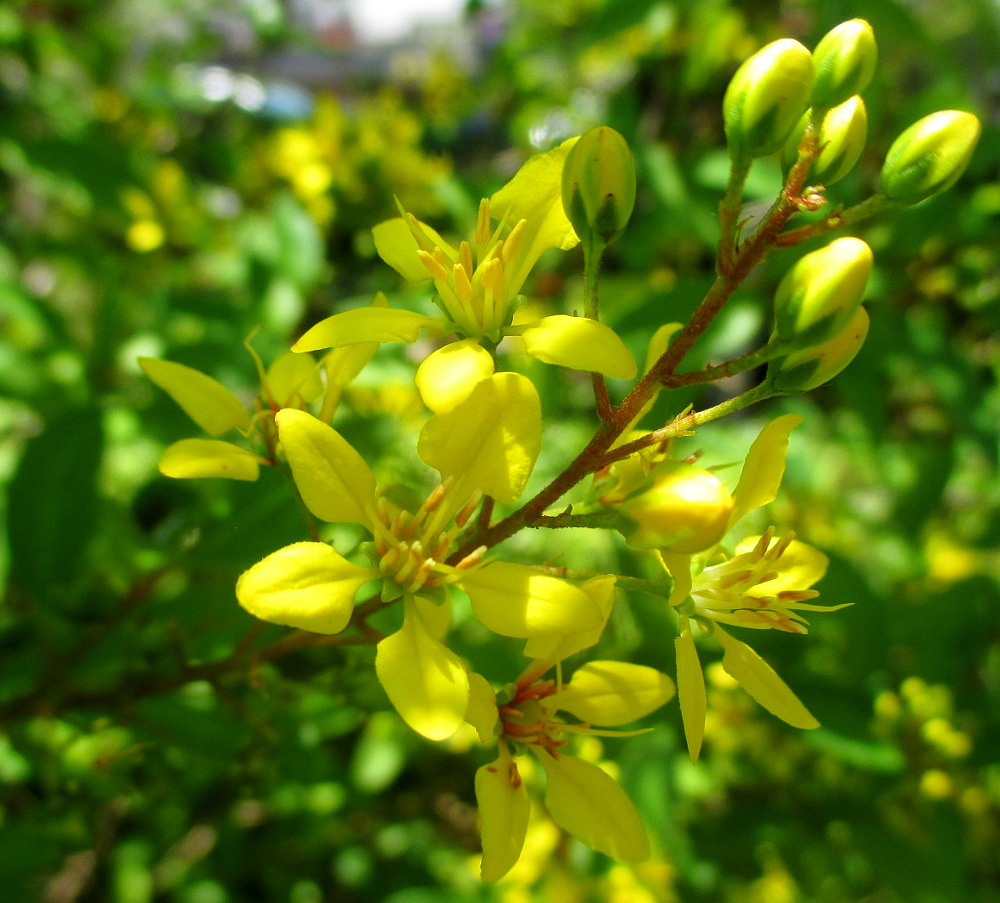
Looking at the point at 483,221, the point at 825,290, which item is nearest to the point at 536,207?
the point at 483,221

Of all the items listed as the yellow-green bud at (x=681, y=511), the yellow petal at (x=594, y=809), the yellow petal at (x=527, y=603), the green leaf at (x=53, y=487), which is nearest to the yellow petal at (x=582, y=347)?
the yellow-green bud at (x=681, y=511)

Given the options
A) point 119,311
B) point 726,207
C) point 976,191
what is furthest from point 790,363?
point 119,311

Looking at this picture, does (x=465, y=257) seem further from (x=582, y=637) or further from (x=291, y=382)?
(x=582, y=637)

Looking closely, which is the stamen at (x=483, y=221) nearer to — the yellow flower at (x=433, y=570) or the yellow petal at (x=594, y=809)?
the yellow flower at (x=433, y=570)

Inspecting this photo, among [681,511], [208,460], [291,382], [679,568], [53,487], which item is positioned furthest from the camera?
[53,487]

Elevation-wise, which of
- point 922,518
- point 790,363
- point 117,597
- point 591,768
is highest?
point 790,363

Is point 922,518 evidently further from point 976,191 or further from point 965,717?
point 976,191

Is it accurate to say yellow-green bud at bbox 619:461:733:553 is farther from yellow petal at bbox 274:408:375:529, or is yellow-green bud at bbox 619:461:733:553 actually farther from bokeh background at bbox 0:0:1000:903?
yellow petal at bbox 274:408:375:529
